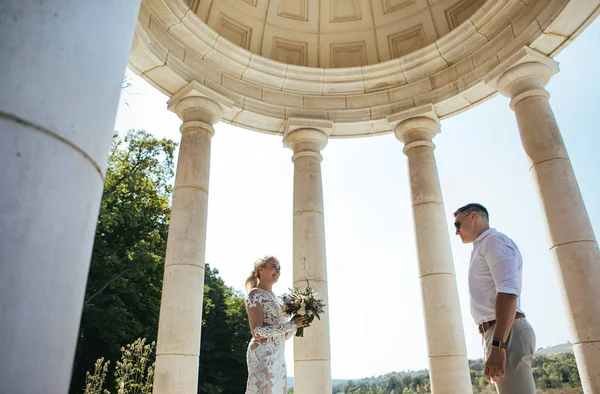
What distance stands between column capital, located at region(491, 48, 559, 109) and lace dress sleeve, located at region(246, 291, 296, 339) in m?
56.5

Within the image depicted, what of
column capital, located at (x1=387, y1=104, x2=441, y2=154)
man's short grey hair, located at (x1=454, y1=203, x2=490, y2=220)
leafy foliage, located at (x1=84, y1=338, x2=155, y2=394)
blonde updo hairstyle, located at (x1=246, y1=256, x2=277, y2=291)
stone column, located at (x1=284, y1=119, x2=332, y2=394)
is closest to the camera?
man's short grey hair, located at (x1=454, y1=203, x2=490, y2=220)

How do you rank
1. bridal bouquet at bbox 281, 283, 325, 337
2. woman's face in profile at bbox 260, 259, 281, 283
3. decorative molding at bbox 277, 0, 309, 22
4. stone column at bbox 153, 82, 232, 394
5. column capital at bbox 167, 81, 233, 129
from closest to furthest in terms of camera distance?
1. bridal bouquet at bbox 281, 283, 325, 337
2. woman's face in profile at bbox 260, 259, 281, 283
3. stone column at bbox 153, 82, 232, 394
4. column capital at bbox 167, 81, 233, 129
5. decorative molding at bbox 277, 0, 309, 22

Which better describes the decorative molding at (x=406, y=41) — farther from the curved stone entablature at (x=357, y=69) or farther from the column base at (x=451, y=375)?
the column base at (x=451, y=375)

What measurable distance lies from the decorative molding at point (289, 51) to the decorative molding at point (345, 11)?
9185mm

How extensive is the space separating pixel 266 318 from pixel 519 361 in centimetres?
2220

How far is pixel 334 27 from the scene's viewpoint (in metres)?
103

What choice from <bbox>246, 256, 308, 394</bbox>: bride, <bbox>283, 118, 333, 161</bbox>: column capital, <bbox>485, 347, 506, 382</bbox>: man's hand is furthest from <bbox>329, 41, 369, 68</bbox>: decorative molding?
<bbox>485, 347, 506, 382</bbox>: man's hand

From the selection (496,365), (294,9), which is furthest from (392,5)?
(496,365)

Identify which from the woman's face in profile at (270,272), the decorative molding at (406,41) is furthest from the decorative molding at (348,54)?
the woman's face in profile at (270,272)

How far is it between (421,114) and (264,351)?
6142 centimetres

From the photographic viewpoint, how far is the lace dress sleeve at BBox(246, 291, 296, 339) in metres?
40.9

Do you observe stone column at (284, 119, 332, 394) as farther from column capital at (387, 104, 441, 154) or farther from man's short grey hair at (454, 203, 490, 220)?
man's short grey hair at (454, 203, 490, 220)

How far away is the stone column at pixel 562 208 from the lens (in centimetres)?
5759

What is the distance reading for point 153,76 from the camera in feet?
263
